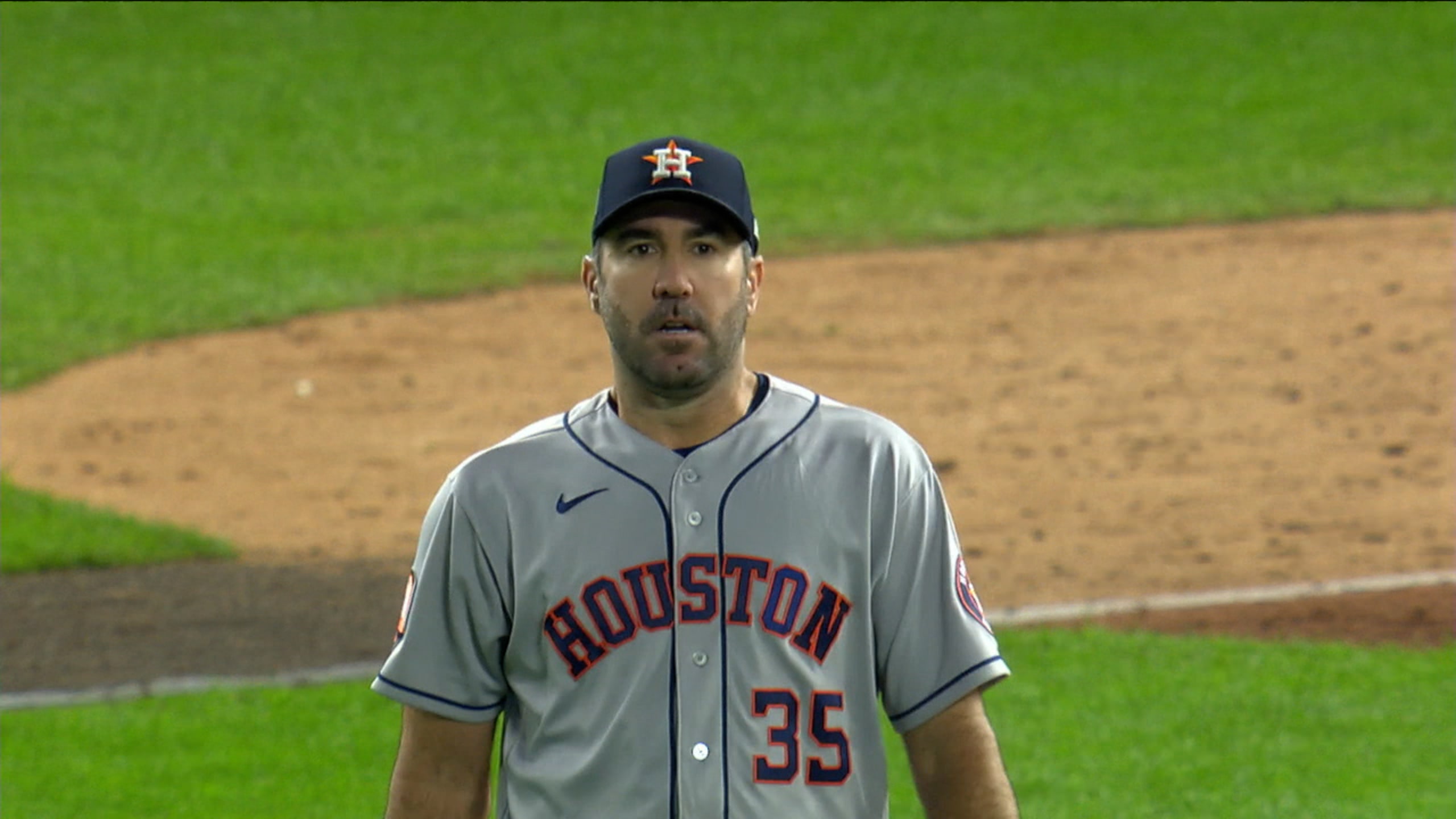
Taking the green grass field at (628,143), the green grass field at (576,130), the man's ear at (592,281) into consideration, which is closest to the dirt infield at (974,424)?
the green grass field at (628,143)

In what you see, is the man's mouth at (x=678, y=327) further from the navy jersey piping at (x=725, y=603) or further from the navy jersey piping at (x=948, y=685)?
the navy jersey piping at (x=948, y=685)

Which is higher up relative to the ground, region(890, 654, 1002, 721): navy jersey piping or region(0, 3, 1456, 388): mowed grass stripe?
region(0, 3, 1456, 388): mowed grass stripe

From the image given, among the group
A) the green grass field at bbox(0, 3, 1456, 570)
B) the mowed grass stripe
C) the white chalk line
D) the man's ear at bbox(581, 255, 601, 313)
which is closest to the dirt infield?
the white chalk line

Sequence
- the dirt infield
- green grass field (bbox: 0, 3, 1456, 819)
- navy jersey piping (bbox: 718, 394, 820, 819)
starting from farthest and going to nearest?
the dirt infield, green grass field (bbox: 0, 3, 1456, 819), navy jersey piping (bbox: 718, 394, 820, 819)

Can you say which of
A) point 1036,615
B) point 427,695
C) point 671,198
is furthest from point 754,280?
point 1036,615

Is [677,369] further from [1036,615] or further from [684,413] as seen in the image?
[1036,615]

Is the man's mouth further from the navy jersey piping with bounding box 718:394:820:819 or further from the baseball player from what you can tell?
the navy jersey piping with bounding box 718:394:820:819

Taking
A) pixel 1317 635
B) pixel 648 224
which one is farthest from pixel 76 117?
pixel 648 224
